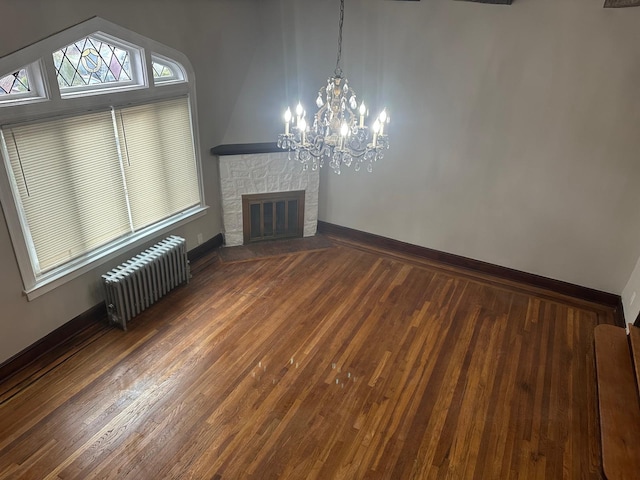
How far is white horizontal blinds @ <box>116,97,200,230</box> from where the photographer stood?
433 centimetres

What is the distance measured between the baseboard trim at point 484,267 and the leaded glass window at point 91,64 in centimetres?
329

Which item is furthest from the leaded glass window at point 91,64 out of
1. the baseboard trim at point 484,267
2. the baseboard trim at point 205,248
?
the baseboard trim at point 484,267

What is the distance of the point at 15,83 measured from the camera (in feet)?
10.9

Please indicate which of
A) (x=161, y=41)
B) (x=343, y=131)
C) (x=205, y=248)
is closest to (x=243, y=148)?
(x=205, y=248)

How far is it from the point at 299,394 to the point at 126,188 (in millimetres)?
2650

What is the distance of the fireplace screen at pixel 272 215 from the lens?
584 cm

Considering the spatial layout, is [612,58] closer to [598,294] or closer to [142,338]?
[598,294]

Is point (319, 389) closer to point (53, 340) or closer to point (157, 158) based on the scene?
point (53, 340)

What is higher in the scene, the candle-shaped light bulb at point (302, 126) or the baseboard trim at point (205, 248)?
the candle-shaped light bulb at point (302, 126)

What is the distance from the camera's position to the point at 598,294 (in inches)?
193

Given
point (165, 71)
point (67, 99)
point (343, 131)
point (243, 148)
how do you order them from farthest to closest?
point (243, 148) → point (165, 71) → point (67, 99) → point (343, 131)

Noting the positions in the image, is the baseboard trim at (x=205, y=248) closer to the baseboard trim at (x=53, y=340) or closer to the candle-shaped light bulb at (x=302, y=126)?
the baseboard trim at (x=53, y=340)

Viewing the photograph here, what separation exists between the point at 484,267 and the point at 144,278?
3998 mm

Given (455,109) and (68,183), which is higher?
(455,109)
